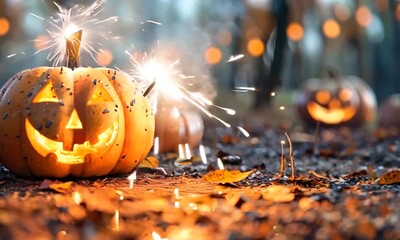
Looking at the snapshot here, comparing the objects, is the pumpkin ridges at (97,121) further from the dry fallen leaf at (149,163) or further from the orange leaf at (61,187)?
the dry fallen leaf at (149,163)

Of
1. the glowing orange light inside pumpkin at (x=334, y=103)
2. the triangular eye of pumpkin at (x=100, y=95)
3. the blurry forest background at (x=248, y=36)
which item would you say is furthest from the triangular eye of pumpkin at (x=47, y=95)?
the glowing orange light inside pumpkin at (x=334, y=103)

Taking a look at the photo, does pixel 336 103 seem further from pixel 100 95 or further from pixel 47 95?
pixel 47 95

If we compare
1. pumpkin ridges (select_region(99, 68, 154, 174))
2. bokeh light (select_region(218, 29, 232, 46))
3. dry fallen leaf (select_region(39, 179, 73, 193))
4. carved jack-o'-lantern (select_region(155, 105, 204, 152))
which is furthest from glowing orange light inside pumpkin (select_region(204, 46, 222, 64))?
dry fallen leaf (select_region(39, 179, 73, 193))

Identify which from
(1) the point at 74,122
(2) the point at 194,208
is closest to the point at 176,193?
(2) the point at 194,208

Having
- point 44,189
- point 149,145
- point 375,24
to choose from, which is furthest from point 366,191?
point 375,24

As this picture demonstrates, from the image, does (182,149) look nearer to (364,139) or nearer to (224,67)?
(364,139)

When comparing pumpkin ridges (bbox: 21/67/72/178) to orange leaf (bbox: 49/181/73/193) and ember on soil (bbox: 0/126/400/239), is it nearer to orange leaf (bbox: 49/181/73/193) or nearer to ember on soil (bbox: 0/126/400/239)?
ember on soil (bbox: 0/126/400/239)
